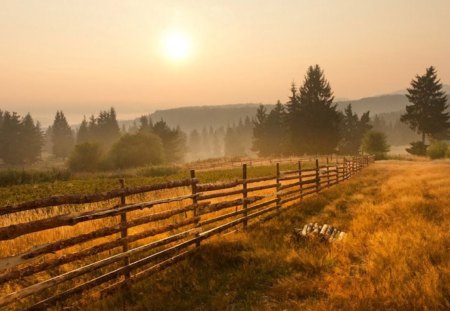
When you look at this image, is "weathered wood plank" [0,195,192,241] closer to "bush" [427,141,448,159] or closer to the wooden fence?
the wooden fence

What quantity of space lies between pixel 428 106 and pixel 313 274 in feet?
215

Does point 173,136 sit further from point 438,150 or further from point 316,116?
point 438,150

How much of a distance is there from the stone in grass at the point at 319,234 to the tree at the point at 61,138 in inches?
4298

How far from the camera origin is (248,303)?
518cm

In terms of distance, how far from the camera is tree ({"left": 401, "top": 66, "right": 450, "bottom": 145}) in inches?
2382

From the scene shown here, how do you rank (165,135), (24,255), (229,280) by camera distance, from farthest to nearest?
(165,135) → (229,280) → (24,255)

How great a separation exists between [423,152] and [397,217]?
59.1 meters

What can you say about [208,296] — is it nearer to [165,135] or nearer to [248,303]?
[248,303]

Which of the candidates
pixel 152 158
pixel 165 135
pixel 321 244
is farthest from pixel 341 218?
pixel 165 135

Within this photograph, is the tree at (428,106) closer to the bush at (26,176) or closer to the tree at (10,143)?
the bush at (26,176)

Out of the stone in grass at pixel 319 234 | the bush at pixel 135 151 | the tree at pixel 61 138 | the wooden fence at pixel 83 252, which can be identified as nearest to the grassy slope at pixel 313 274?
the stone in grass at pixel 319 234

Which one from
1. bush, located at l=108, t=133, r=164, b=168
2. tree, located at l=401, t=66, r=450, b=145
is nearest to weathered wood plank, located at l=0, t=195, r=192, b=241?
bush, located at l=108, t=133, r=164, b=168

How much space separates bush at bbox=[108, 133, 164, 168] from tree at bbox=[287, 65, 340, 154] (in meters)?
27.1

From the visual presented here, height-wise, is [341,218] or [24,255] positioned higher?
[24,255]
